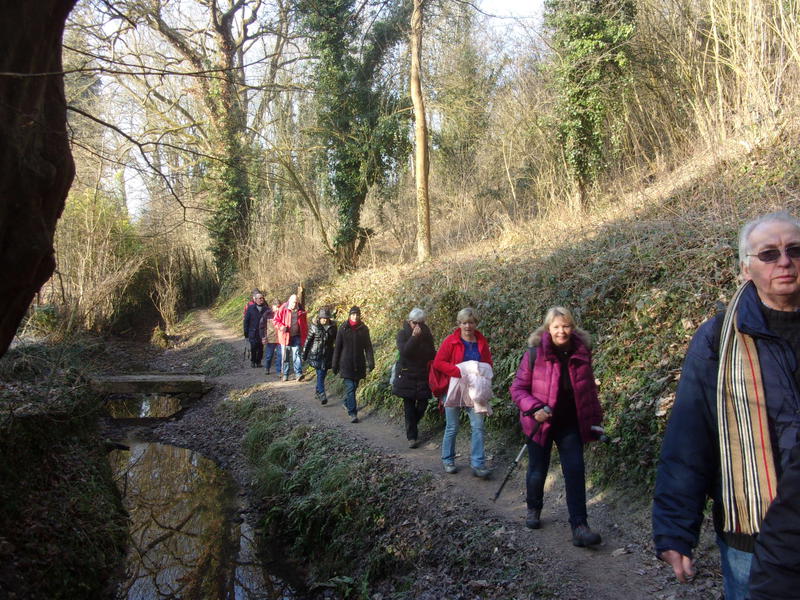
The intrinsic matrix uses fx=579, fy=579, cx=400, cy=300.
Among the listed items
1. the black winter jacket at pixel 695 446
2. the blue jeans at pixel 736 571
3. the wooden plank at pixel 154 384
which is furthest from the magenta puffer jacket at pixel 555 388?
the wooden plank at pixel 154 384

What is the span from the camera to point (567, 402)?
4.55 m

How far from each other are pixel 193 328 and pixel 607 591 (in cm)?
1932

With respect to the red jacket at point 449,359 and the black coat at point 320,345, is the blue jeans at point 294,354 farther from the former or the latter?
the red jacket at point 449,359

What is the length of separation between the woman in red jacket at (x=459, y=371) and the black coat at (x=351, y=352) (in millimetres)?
2883

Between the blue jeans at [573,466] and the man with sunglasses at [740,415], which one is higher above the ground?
the man with sunglasses at [740,415]

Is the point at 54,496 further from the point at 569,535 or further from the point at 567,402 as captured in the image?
the point at 567,402

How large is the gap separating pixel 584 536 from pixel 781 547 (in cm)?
326

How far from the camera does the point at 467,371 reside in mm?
6293

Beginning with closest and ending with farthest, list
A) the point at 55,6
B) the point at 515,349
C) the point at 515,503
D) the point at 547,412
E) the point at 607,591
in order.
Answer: the point at 55,6 → the point at 607,591 → the point at 547,412 → the point at 515,503 → the point at 515,349

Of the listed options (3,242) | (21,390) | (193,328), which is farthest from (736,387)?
(193,328)

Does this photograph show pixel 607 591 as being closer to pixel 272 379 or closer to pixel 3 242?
pixel 3 242

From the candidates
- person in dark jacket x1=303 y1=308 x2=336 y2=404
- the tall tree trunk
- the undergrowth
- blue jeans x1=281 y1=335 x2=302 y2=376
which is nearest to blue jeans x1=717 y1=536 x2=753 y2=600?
the undergrowth

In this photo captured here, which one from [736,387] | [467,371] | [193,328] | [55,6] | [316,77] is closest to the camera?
[736,387]

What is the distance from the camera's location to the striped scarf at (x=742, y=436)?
1.83 m
